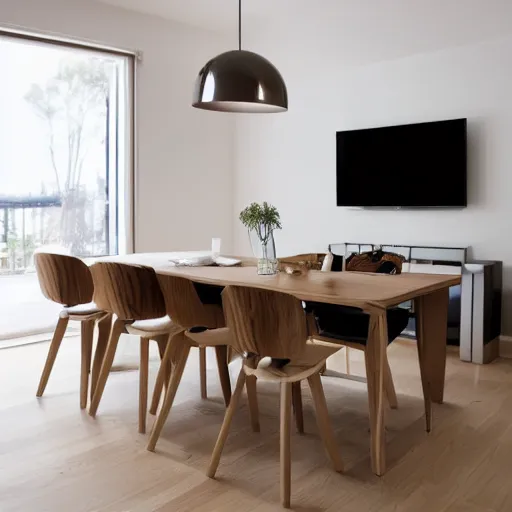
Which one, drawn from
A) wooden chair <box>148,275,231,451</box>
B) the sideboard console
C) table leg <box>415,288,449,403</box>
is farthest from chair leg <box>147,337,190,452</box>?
the sideboard console

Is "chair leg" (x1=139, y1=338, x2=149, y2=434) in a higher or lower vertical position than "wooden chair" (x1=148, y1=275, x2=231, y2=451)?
lower

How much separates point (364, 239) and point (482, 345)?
150 cm

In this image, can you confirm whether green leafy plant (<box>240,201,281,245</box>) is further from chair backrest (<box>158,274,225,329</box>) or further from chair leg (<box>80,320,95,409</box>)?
chair leg (<box>80,320,95,409</box>)

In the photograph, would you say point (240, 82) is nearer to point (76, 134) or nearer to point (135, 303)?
point (135, 303)

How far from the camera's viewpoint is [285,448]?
87.5 inches

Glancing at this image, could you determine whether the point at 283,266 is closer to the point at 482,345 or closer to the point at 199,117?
the point at 482,345

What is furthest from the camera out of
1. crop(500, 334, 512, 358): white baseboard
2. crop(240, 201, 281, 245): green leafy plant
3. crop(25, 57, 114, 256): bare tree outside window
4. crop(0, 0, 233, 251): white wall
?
crop(0, 0, 233, 251): white wall

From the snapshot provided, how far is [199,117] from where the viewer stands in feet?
19.6

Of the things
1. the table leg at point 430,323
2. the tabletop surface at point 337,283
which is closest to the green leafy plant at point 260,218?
the tabletop surface at point 337,283

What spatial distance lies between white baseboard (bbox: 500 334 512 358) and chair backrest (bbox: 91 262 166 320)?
288cm

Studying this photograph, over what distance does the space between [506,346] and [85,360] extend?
124 inches

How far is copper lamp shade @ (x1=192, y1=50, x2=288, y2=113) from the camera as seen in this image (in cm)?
288

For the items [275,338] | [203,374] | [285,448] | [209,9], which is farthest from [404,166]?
[285,448]

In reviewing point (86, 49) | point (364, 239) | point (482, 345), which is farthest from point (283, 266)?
point (86, 49)
